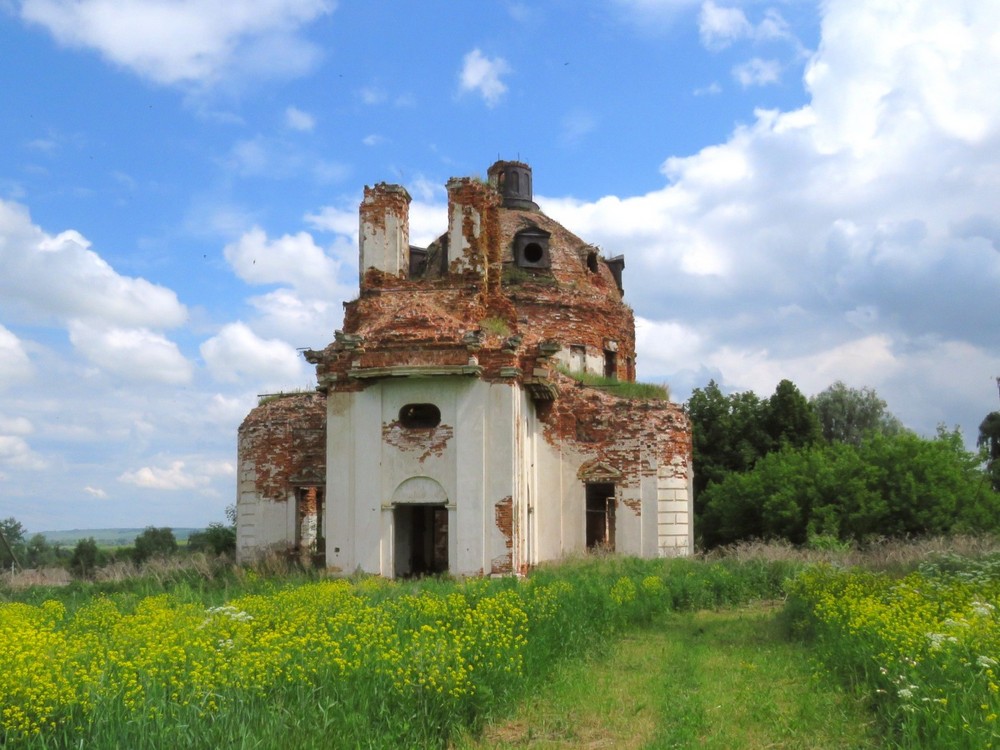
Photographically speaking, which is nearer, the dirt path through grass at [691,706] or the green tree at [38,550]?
the dirt path through grass at [691,706]

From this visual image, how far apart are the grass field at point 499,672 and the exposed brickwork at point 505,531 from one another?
521cm

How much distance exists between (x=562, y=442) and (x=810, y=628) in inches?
480

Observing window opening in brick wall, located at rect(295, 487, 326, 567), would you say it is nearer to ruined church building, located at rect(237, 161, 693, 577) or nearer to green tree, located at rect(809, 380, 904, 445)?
ruined church building, located at rect(237, 161, 693, 577)

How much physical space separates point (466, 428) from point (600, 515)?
795 centimetres

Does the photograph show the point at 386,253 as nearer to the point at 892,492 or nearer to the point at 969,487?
the point at 892,492

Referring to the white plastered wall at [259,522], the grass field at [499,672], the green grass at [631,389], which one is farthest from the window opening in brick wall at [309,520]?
the grass field at [499,672]

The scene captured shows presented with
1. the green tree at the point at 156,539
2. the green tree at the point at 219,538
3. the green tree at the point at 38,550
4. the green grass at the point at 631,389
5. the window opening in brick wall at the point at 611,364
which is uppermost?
the window opening in brick wall at the point at 611,364

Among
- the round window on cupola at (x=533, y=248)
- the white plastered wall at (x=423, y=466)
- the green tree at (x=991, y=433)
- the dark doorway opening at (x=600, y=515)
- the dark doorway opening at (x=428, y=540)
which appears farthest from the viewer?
the green tree at (x=991, y=433)

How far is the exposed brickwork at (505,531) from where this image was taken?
1903cm

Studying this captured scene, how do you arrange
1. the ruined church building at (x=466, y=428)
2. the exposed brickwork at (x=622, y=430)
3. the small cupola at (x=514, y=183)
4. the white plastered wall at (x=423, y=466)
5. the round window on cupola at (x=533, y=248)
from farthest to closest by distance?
the small cupola at (x=514, y=183) < the round window on cupola at (x=533, y=248) < the exposed brickwork at (x=622, y=430) < the ruined church building at (x=466, y=428) < the white plastered wall at (x=423, y=466)

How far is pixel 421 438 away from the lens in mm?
19609

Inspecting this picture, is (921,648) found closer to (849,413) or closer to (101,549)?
(849,413)

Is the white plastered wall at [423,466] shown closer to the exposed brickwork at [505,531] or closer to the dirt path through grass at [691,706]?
the exposed brickwork at [505,531]

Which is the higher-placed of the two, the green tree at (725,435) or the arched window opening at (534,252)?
the arched window opening at (534,252)
